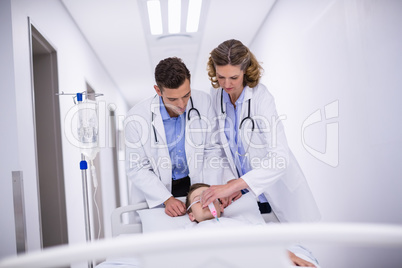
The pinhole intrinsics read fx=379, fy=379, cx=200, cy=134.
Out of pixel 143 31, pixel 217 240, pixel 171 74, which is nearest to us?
pixel 217 240

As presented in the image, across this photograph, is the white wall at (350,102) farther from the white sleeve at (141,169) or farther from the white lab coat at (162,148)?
the white sleeve at (141,169)

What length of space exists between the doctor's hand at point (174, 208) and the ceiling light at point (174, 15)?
207 centimetres

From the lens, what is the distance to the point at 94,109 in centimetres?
256

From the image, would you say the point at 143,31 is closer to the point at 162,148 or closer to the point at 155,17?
the point at 155,17

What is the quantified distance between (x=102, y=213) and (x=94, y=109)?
2.96 metres

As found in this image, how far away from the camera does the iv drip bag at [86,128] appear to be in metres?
2.50

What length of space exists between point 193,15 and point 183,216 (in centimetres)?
241

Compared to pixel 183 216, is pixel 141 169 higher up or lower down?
higher up

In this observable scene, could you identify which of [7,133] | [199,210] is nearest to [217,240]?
[199,210]

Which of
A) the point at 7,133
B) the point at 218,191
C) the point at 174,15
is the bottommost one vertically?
the point at 218,191

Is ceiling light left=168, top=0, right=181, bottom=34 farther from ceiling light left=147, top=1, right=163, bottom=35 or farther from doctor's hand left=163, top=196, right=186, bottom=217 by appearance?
doctor's hand left=163, top=196, right=186, bottom=217

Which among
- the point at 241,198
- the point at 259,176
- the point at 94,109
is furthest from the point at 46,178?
the point at 259,176

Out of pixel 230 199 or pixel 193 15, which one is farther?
pixel 193 15

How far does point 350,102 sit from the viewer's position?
2.54m
